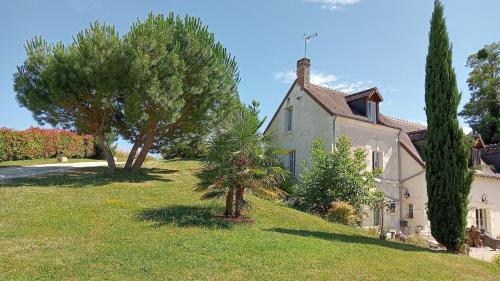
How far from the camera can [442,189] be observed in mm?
13672

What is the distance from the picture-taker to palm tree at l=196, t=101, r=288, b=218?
12219 mm

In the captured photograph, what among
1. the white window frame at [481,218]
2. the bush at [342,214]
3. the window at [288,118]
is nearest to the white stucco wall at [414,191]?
the white window frame at [481,218]

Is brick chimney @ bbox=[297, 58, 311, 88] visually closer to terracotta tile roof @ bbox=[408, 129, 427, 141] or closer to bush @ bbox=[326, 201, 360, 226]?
terracotta tile roof @ bbox=[408, 129, 427, 141]

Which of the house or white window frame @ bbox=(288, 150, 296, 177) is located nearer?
the house

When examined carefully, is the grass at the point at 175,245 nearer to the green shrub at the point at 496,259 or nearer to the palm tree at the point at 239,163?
the palm tree at the point at 239,163

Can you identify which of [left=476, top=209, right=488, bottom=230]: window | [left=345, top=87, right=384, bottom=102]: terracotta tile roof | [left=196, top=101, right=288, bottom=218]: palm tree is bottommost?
[left=476, top=209, right=488, bottom=230]: window

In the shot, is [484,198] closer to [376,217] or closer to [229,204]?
[376,217]

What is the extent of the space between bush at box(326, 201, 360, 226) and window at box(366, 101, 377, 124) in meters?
8.83

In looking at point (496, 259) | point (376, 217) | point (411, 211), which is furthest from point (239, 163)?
point (411, 211)

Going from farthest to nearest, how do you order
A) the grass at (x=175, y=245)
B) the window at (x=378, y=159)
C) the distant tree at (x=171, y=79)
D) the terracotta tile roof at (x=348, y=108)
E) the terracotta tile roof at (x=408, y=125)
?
1. the terracotta tile roof at (x=408, y=125)
2. the window at (x=378, y=159)
3. the terracotta tile roof at (x=348, y=108)
4. the distant tree at (x=171, y=79)
5. the grass at (x=175, y=245)

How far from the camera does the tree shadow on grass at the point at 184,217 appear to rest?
11.5 meters

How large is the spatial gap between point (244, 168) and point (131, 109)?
26.7 feet

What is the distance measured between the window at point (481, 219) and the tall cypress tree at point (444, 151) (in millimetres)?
15443

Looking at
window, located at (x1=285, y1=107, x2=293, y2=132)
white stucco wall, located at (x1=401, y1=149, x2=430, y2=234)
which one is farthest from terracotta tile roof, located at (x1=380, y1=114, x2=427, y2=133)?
window, located at (x1=285, y1=107, x2=293, y2=132)
